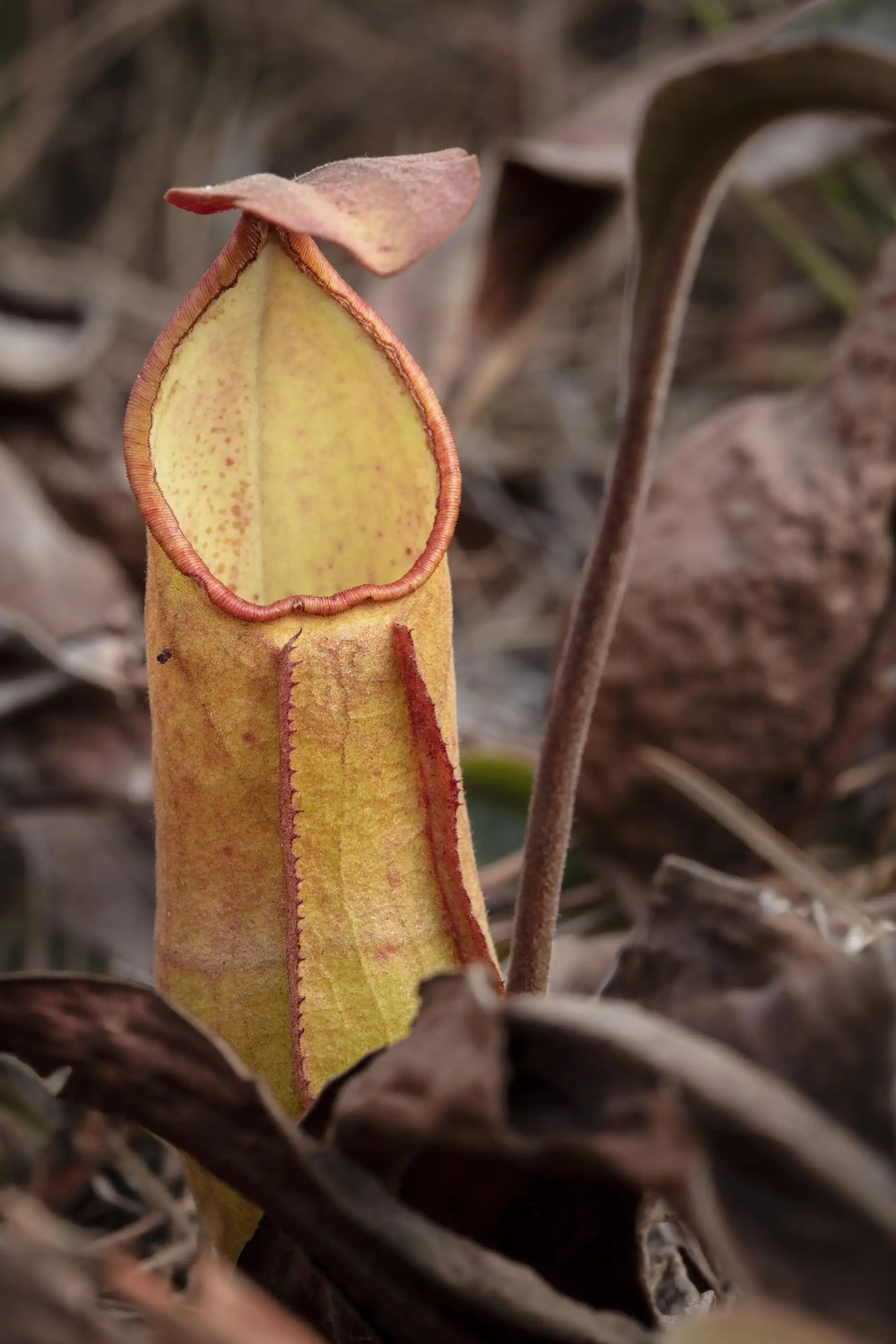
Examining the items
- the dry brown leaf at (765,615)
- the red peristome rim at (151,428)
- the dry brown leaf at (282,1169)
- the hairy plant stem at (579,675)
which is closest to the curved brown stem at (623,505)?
the hairy plant stem at (579,675)

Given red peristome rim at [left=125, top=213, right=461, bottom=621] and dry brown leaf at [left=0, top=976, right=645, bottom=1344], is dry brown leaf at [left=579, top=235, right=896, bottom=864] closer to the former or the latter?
red peristome rim at [left=125, top=213, right=461, bottom=621]

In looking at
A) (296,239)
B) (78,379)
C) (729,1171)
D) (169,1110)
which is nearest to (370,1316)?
(169,1110)

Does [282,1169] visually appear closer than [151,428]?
Yes

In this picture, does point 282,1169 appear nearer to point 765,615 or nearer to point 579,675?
point 579,675

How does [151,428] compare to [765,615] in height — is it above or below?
above

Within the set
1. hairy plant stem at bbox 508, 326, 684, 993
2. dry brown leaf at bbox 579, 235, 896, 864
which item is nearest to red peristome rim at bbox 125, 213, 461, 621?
hairy plant stem at bbox 508, 326, 684, 993

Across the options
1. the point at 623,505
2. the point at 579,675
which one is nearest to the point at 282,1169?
the point at 579,675

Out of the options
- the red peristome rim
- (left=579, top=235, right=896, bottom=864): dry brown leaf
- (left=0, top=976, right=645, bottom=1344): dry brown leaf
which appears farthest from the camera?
(left=579, top=235, right=896, bottom=864): dry brown leaf

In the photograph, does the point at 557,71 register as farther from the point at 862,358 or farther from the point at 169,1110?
the point at 169,1110
